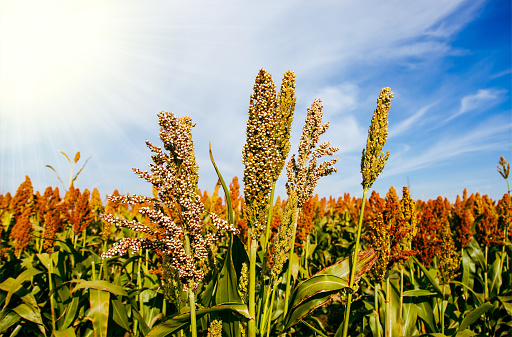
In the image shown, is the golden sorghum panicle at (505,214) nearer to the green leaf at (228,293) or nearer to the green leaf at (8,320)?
the green leaf at (228,293)

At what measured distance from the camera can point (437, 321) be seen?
4566 mm

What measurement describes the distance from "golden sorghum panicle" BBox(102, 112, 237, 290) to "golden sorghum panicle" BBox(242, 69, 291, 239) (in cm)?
25

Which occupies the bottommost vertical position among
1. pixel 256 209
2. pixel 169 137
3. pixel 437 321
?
pixel 437 321

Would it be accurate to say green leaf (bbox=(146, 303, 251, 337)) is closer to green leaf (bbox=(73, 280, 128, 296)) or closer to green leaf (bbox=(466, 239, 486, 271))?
green leaf (bbox=(73, 280, 128, 296))

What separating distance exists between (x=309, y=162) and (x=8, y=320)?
5.03 meters

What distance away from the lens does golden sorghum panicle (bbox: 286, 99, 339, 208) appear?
10.1 ft

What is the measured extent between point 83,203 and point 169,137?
4.27m

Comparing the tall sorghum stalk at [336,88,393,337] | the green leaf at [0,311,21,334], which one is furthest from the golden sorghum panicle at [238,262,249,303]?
the green leaf at [0,311,21,334]

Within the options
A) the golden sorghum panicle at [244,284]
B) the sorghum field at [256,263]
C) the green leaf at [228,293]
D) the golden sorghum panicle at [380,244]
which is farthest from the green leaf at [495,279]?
the golden sorghum panicle at [244,284]

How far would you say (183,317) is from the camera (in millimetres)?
1997

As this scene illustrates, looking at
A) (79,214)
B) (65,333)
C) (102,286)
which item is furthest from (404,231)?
(79,214)

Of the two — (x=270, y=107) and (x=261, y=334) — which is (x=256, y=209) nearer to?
(x=270, y=107)


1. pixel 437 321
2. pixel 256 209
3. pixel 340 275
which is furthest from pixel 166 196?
pixel 437 321

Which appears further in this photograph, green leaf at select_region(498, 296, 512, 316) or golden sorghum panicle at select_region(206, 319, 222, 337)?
green leaf at select_region(498, 296, 512, 316)
